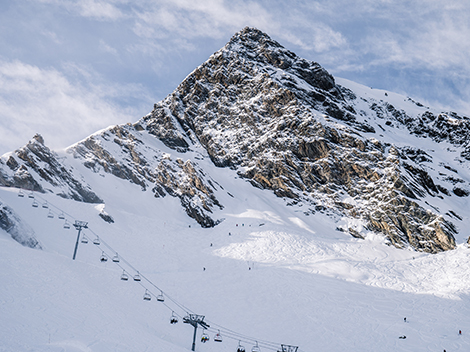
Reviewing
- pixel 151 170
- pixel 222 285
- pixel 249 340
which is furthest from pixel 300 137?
pixel 249 340

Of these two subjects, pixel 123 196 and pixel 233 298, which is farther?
pixel 123 196

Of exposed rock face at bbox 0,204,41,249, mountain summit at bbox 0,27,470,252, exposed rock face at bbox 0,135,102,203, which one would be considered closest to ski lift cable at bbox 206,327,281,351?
exposed rock face at bbox 0,204,41,249

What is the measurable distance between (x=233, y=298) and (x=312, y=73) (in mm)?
94917

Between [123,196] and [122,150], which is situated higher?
[122,150]

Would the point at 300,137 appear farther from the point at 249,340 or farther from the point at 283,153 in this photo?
the point at 249,340

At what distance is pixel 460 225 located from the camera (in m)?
64.0

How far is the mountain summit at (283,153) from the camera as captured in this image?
66.9m

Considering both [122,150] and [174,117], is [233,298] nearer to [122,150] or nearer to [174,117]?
[122,150]

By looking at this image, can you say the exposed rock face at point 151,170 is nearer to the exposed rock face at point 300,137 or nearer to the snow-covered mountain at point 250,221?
the snow-covered mountain at point 250,221

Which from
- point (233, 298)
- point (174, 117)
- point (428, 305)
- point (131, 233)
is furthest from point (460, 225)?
point (174, 117)

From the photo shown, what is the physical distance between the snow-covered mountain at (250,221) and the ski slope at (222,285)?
0.74 ft

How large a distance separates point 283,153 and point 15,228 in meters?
67.7

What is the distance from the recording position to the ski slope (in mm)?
21891

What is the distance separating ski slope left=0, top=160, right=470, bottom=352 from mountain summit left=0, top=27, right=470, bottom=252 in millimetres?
6196
